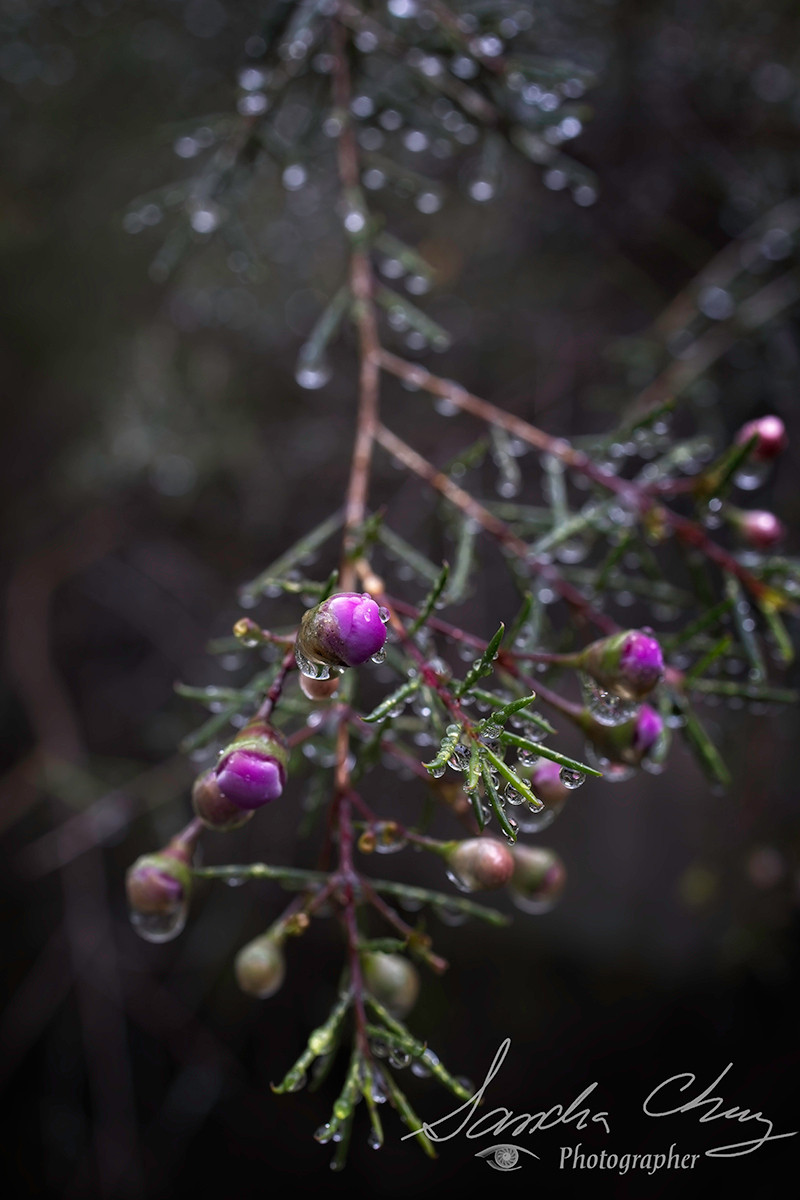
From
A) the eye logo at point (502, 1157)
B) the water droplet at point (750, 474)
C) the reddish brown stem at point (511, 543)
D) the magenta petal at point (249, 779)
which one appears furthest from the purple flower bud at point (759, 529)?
Result: the eye logo at point (502, 1157)

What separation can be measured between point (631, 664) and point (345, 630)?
0.20 meters

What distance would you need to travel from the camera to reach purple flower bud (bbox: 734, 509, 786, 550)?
693mm

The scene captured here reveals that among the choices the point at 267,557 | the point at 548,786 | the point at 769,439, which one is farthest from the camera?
the point at 267,557

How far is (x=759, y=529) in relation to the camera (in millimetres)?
694

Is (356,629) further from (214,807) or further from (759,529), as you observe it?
(759,529)

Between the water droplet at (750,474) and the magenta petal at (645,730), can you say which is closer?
the magenta petal at (645,730)

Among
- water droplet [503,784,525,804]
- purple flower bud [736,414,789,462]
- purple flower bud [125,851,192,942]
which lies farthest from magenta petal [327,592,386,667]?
purple flower bud [736,414,789,462]

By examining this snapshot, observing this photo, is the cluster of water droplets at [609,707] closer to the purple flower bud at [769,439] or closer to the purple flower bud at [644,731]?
the purple flower bud at [644,731]

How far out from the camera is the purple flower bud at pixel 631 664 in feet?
1.63

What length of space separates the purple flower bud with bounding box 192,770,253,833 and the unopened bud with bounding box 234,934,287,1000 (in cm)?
13

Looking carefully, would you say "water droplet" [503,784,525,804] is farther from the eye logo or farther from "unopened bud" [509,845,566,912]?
the eye logo

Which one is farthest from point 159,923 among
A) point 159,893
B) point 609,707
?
point 609,707

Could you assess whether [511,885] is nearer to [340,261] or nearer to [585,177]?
[585,177]

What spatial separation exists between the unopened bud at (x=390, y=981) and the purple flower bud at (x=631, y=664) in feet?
0.87
